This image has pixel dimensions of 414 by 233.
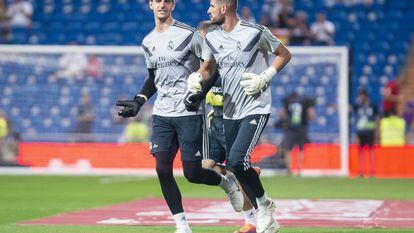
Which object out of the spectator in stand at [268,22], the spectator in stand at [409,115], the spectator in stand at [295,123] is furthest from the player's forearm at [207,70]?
the spectator in stand at [268,22]

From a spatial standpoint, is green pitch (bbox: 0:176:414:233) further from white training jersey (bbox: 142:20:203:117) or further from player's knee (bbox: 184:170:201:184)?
white training jersey (bbox: 142:20:203:117)

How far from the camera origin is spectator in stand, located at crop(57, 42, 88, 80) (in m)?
25.0

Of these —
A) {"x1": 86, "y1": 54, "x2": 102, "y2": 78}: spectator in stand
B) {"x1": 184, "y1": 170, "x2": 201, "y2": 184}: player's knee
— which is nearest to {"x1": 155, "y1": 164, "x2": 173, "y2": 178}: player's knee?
{"x1": 184, "y1": 170, "x2": 201, "y2": 184}: player's knee

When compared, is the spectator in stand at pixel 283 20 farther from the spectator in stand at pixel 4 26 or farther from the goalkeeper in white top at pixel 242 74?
the goalkeeper in white top at pixel 242 74

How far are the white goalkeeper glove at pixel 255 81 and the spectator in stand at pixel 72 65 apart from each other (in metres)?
15.7

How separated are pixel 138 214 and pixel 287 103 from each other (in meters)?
11.2

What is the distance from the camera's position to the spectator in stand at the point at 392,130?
24.0m

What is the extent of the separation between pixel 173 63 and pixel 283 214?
12.8 ft

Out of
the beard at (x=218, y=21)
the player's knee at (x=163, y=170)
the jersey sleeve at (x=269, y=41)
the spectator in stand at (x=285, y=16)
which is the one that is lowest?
the spectator in stand at (x=285, y=16)

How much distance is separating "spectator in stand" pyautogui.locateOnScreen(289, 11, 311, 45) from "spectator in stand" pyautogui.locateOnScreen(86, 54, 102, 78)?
529 cm

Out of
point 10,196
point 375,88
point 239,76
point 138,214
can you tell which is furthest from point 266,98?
point 375,88

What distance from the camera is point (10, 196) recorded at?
17.0 meters

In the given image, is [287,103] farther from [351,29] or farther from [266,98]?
[266,98]

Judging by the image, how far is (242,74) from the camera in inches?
386
